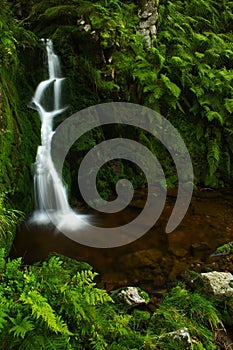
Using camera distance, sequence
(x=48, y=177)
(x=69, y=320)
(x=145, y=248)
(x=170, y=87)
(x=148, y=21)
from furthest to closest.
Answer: (x=148, y=21)
(x=170, y=87)
(x=48, y=177)
(x=145, y=248)
(x=69, y=320)

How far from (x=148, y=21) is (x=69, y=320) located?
804 centimetres

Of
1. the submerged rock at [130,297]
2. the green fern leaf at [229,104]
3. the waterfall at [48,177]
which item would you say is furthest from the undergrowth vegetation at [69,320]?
the green fern leaf at [229,104]

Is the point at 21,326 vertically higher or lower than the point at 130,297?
higher

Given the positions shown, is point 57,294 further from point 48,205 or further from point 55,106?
point 55,106

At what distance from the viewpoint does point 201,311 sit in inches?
118

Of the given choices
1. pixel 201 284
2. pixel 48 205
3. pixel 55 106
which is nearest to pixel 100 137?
pixel 55 106

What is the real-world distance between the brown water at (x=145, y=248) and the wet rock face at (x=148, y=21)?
4.60 m

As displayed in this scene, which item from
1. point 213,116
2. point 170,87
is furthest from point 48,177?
point 213,116

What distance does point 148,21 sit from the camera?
836cm

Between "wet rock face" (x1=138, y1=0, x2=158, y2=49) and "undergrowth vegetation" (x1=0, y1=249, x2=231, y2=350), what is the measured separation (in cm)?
722

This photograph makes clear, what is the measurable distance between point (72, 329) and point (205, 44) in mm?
8649

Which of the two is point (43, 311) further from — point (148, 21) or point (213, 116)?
point (148, 21)

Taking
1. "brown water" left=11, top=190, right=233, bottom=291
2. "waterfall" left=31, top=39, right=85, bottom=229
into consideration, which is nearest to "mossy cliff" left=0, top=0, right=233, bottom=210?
"waterfall" left=31, top=39, right=85, bottom=229

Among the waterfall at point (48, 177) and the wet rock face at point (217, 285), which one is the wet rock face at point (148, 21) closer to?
the waterfall at point (48, 177)
